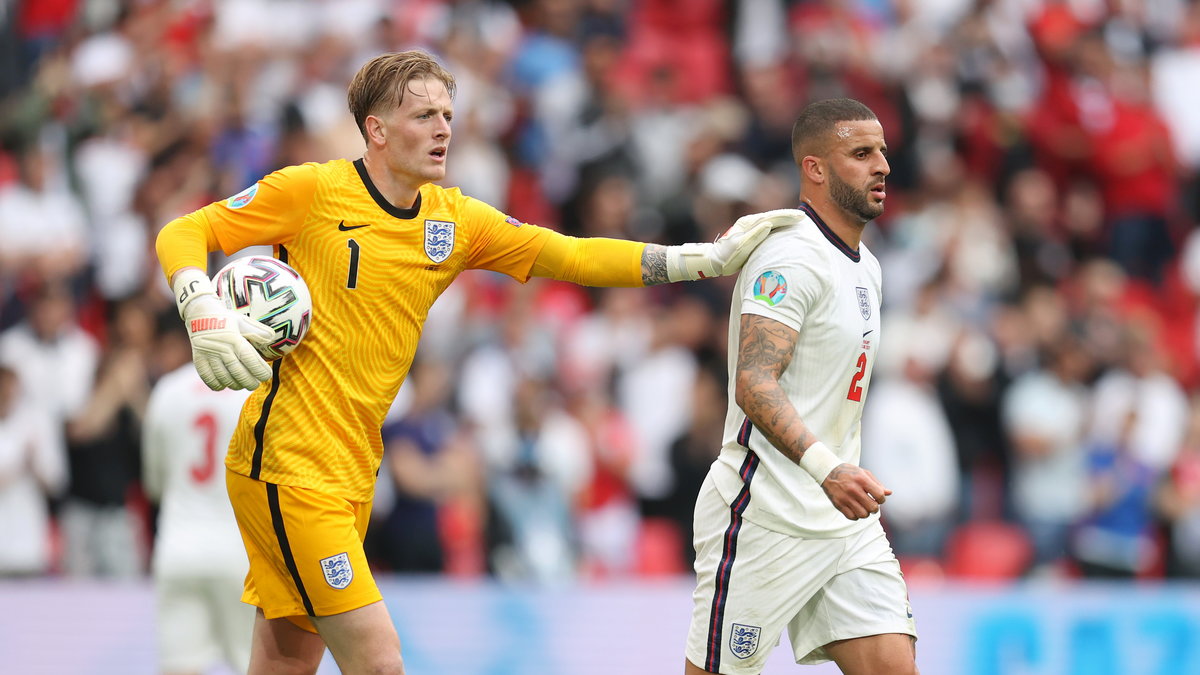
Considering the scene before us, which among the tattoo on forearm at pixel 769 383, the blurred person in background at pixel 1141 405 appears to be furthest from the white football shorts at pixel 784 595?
the blurred person in background at pixel 1141 405

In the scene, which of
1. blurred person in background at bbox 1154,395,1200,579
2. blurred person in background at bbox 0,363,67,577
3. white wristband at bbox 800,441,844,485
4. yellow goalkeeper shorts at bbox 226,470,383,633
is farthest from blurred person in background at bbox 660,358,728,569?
white wristband at bbox 800,441,844,485

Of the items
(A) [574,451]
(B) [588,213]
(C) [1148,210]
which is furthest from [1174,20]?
(A) [574,451]

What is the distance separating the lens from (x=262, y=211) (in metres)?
6.32

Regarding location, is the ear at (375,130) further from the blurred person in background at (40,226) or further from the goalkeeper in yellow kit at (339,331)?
the blurred person in background at (40,226)

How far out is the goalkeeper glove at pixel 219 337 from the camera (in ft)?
19.5

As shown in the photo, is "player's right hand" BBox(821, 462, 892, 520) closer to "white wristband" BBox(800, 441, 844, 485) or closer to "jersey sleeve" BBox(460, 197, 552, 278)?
"white wristband" BBox(800, 441, 844, 485)

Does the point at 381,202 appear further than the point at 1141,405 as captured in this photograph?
No

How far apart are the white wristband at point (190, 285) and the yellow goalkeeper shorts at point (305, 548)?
79 cm

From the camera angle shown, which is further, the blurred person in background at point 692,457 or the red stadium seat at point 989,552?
the red stadium seat at point 989,552

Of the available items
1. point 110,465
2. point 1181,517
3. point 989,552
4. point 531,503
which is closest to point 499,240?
point 531,503

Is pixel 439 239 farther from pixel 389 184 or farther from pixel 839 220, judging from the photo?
pixel 839 220

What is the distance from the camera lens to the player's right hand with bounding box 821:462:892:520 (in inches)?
233

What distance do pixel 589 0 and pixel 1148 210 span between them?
18.6 ft

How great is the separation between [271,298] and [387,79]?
1.01 m
